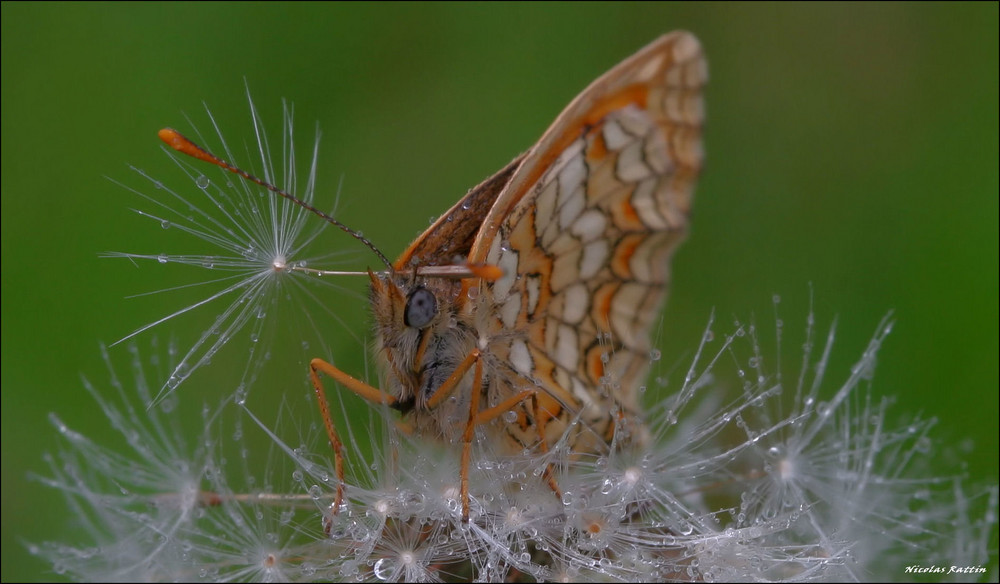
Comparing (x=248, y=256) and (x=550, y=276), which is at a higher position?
(x=248, y=256)

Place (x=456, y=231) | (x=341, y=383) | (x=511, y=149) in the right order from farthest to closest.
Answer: (x=511, y=149)
(x=456, y=231)
(x=341, y=383)

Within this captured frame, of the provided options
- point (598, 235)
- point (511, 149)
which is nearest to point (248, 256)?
point (598, 235)

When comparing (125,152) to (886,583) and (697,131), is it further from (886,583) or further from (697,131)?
(886,583)

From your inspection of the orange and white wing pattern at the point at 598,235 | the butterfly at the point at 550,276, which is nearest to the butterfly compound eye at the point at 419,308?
the butterfly at the point at 550,276

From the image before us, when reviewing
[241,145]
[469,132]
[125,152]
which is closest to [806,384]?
[469,132]

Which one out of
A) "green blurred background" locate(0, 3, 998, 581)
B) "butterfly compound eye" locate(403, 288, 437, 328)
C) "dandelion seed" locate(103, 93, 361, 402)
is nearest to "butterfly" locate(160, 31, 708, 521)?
"butterfly compound eye" locate(403, 288, 437, 328)

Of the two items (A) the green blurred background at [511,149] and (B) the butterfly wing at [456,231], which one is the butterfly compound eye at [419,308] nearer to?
(B) the butterfly wing at [456,231]

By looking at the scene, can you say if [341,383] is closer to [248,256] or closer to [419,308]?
[419,308]
